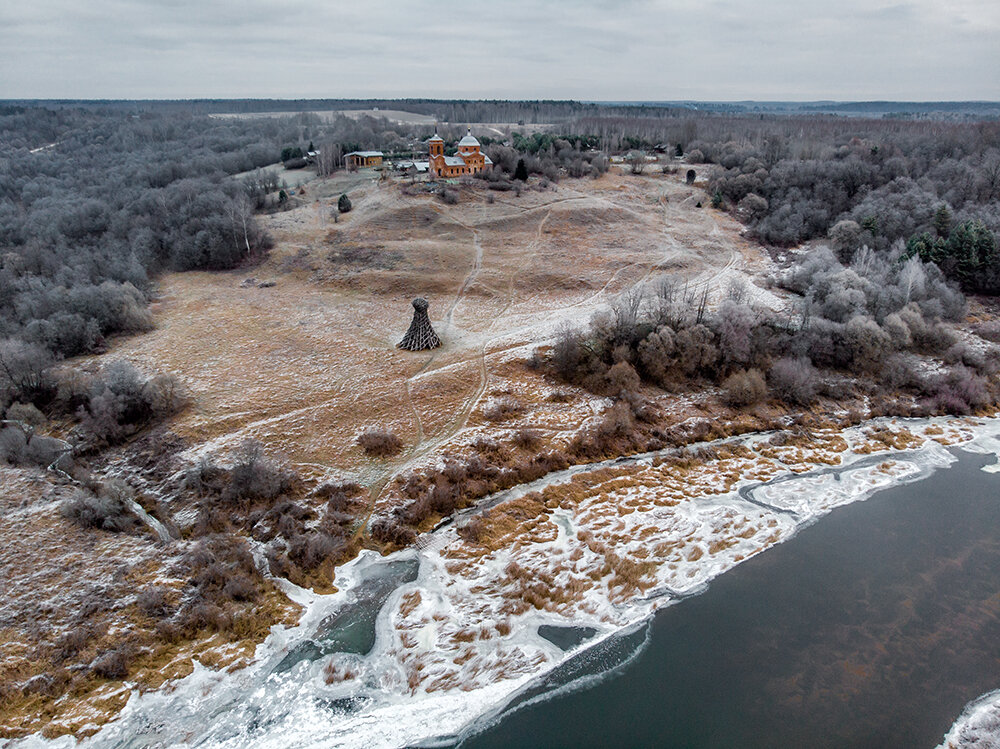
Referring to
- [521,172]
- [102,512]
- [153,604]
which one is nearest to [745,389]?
[153,604]

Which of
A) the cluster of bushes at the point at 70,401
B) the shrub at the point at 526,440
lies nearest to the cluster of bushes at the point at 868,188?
the shrub at the point at 526,440

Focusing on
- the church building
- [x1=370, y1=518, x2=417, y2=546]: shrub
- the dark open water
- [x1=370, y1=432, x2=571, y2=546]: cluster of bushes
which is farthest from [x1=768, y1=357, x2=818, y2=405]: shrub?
the church building

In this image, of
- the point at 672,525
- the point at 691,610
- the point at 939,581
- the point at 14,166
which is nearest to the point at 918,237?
the point at 939,581

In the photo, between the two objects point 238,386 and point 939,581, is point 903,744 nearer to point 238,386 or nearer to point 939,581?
point 939,581

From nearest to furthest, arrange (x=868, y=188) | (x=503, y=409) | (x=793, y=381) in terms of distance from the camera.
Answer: (x=503, y=409), (x=793, y=381), (x=868, y=188)

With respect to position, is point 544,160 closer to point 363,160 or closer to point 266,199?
point 363,160

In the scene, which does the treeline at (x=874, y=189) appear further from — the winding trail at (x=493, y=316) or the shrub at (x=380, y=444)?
the shrub at (x=380, y=444)
